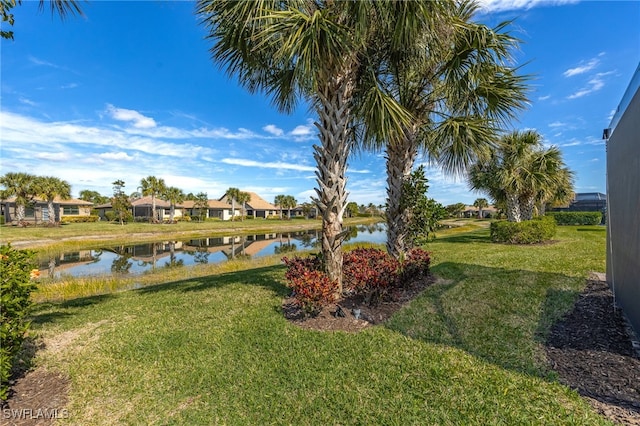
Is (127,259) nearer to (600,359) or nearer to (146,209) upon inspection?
(600,359)

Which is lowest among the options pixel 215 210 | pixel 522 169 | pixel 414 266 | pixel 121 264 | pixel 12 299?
pixel 121 264

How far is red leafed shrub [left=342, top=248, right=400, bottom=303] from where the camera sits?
17.0ft

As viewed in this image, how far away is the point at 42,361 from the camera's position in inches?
147

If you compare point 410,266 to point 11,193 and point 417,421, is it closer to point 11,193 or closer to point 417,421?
point 417,421

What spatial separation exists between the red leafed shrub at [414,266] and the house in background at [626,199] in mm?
3321

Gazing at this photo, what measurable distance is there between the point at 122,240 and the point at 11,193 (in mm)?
17575

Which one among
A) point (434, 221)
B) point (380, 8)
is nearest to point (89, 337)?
point (380, 8)

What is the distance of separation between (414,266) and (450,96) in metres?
4.07

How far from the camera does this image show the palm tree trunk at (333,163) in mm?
5273

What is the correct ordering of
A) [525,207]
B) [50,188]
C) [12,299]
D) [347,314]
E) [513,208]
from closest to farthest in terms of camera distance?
[12,299] → [347,314] → [513,208] → [525,207] → [50,188]

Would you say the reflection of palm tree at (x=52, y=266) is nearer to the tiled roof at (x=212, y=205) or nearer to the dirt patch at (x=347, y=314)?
the dirt patch at (x=347, y=314)

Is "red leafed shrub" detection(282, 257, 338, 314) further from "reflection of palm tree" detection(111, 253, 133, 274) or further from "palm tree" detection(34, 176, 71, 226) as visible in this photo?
"palm tree" detection(34, 176, 71, 226)

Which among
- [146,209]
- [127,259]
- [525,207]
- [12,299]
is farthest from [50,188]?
[525,207]

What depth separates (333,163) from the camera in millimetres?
5281
